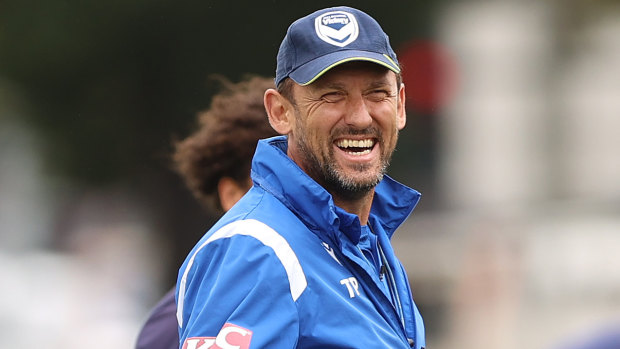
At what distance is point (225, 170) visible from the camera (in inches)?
204

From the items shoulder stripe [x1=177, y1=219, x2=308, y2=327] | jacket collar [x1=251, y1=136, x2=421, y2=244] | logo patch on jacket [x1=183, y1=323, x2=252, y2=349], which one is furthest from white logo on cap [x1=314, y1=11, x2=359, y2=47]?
logo patch on jacket [x1=183, y1=323, x2=252, y2=349]

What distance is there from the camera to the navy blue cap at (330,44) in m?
3.68

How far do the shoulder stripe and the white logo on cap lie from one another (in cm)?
68

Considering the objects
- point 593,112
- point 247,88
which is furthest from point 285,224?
point 593,112

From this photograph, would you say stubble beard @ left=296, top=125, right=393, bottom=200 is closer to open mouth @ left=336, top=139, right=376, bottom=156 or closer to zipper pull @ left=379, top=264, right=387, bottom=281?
open mouth @ left=336, top=139, right=376, bottom=156

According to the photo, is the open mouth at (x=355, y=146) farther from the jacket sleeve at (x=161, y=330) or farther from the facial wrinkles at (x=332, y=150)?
the jacket sleeve at (x=161, y=330)

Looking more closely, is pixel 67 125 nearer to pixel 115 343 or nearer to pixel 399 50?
pixel 115 343

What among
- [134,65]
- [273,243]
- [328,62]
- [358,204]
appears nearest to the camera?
[273,243]

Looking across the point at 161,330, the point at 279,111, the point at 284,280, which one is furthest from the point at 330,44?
the point at 161,330

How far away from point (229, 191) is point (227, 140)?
23 centimetres

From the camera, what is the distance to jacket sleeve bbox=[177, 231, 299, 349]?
3.19 metres

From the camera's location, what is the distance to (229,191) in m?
5.15

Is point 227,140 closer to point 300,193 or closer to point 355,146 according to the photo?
point 355,146

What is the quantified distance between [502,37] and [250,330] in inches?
505
